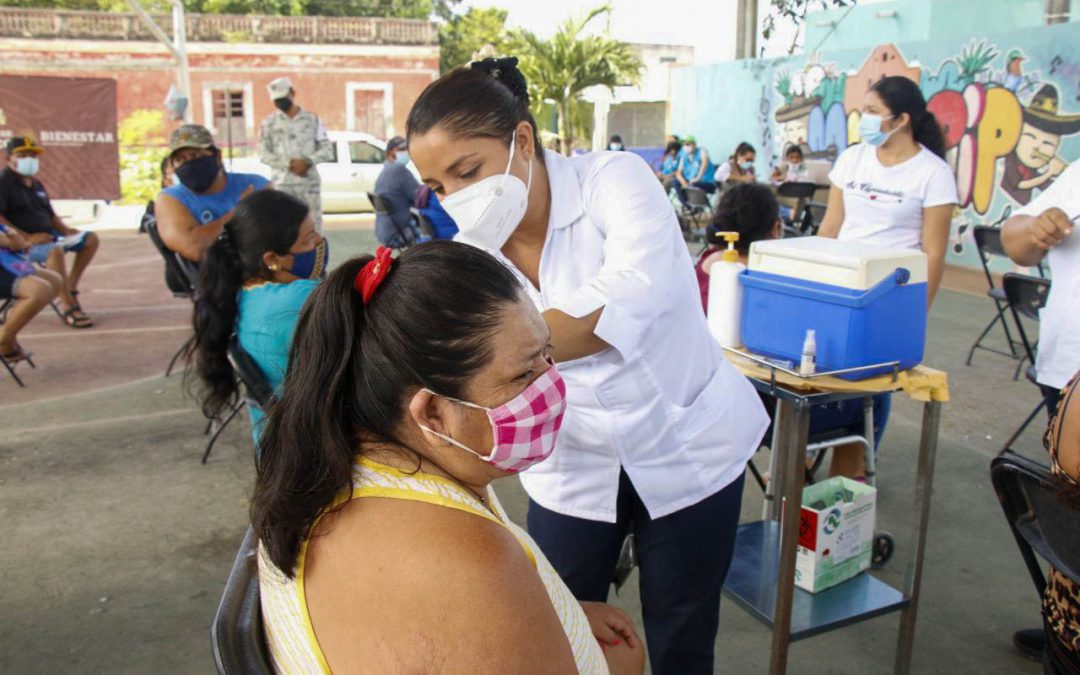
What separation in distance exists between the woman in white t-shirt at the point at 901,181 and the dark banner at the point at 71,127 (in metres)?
11.4

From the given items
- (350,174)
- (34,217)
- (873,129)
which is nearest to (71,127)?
(350,174)

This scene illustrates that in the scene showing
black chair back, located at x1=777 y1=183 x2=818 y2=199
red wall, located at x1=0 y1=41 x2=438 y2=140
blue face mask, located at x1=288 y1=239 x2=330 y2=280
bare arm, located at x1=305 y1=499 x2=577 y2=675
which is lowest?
bare arm, located at x1=305 y1=499 x2=577 y2=675

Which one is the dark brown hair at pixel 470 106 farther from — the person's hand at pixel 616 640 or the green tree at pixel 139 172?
the green tree at pixel 139 172

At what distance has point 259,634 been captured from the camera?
1.08m

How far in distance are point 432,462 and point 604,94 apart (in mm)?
14797

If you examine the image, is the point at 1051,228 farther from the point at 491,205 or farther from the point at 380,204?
the point at 380,204

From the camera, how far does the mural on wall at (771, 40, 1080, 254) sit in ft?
27.1

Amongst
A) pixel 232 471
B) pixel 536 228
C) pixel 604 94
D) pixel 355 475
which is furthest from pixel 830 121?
pixel 355 475

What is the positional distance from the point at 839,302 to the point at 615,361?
2.61ft

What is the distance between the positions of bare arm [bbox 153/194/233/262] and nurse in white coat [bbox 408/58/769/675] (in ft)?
11.0

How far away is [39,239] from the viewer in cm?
640

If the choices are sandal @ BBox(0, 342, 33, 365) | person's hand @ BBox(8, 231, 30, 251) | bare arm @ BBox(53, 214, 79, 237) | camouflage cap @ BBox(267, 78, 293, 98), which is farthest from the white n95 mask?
bare arm @ BBox(53, 214, 79, 237)

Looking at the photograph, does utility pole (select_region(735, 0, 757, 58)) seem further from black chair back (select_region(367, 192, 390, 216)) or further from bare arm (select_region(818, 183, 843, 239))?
bare arm (select_region(818, 183, 843, 239))

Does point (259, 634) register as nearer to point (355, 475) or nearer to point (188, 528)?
point (355, 475)
